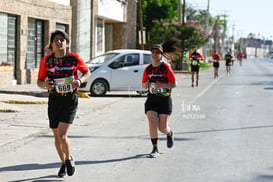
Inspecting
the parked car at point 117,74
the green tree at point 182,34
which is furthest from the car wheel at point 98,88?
the green tree at point 182,34

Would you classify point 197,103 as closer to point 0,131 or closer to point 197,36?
point 0,131

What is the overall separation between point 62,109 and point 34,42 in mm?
19432

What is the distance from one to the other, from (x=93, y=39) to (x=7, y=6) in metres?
12.5

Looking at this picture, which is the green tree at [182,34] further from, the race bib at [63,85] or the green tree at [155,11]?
the race bib at [63,85]

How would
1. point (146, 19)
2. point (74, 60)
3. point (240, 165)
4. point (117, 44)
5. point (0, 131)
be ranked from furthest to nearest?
point (146, 19) < point (117, 44) < point (0, 131) < point (240, 165) < point (74, 60)

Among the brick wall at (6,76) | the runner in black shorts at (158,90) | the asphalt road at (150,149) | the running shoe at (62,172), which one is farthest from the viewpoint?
the brick wall at (6,76)

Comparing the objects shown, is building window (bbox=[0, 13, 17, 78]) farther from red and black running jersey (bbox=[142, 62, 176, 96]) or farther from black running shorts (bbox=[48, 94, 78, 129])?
black running shorts (bbox=[48, 94, 78, 129])

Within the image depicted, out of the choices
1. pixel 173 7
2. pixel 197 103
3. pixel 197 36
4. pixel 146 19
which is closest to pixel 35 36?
pixel 197 103

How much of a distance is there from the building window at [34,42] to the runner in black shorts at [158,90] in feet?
56.8

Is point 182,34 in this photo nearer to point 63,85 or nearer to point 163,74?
point 163,74

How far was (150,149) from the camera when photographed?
9.37 m

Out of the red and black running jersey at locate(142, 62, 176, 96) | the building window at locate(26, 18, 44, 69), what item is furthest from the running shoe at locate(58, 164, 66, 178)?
the building window at locate(26, 18, 44, 69)

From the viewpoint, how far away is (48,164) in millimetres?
8031

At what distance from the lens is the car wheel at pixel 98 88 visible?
66.0 ft
